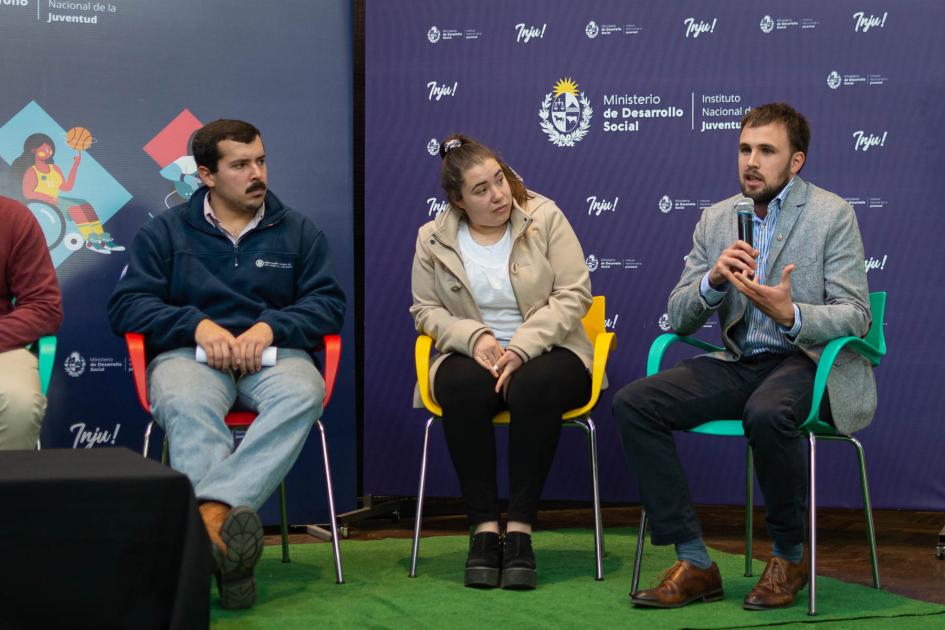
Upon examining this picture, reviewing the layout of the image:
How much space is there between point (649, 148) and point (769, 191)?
103cm

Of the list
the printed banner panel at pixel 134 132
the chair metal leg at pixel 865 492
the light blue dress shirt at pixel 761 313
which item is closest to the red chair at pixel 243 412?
the printed banner panel at pixel 134 132

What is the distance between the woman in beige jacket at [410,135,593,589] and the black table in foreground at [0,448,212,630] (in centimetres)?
128

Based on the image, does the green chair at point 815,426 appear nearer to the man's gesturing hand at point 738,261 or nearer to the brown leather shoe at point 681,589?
the brown leather shoe at point 681,589

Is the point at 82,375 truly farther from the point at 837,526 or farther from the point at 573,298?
the point at 837,526

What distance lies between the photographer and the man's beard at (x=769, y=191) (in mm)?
3172

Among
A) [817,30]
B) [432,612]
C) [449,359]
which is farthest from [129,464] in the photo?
[817,30]

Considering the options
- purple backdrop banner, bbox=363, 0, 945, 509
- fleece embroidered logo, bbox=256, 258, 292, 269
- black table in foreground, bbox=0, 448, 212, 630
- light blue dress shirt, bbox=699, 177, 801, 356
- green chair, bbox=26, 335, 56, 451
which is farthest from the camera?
purple backdrop banner, bbox=363, 0, 945, 509

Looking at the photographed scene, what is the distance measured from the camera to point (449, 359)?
3.40m

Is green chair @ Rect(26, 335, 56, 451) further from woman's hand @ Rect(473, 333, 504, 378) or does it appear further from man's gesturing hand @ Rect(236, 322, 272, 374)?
woman's hand @ Rect(473, 333, 504, 378)

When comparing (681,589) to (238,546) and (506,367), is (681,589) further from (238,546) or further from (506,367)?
(238,546)

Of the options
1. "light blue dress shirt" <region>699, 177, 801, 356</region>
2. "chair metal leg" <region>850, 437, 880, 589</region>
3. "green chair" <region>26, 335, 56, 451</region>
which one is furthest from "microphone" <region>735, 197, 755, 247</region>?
"green chair" <region>26, 335, 56, 451</region>

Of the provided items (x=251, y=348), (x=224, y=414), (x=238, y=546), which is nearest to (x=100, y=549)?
(x=238, y=546)

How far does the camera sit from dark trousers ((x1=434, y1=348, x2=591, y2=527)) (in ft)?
10.6

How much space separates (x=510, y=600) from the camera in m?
3.00
